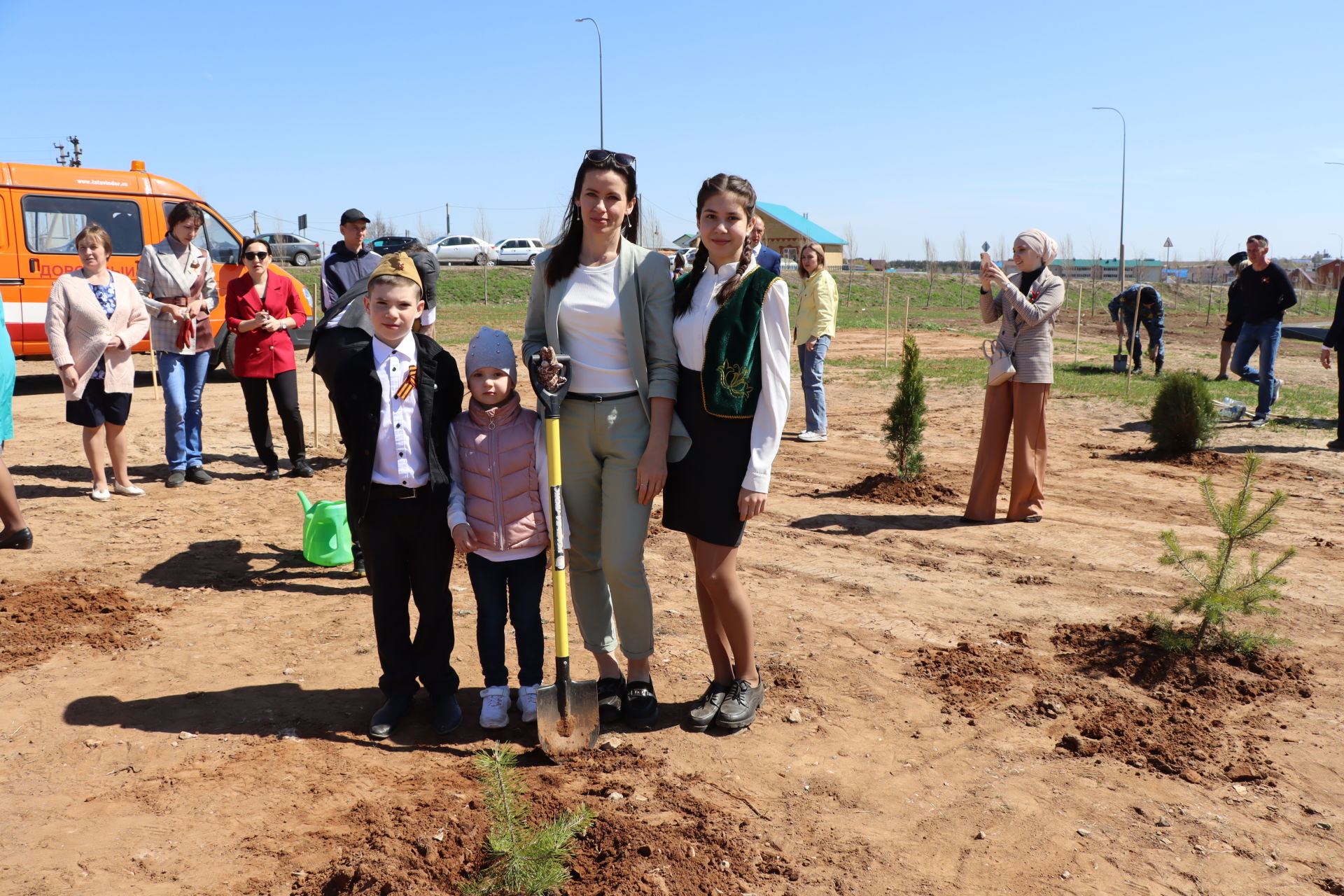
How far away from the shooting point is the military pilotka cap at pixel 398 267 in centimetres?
351

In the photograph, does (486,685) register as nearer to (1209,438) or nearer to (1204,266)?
(1209,438)

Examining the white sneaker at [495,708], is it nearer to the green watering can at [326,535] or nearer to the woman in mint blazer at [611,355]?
the woman in mint blazer at [611,355]

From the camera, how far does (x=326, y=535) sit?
565 cm

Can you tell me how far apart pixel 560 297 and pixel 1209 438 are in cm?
787

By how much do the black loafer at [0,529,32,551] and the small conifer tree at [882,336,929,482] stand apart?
5948 millimetres

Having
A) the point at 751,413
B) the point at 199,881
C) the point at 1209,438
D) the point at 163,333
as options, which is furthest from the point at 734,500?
the point at 1209,438

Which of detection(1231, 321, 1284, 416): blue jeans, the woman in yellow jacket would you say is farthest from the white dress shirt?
detection(1231, 321, 1284, 416): blue jeans

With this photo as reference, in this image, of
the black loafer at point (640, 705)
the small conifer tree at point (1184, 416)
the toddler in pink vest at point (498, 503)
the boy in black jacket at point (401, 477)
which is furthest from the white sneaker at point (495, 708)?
the small conifer tree at point (1184, 416)

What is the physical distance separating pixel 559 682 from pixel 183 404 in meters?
5.48

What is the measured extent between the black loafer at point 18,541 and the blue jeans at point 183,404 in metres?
1.67

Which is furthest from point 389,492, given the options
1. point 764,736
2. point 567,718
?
point 764,736

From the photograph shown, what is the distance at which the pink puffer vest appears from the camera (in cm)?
359

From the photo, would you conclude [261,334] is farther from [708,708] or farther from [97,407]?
[708,708]

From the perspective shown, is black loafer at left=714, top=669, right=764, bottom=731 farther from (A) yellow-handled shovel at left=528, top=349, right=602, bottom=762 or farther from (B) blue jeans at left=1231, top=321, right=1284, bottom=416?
(B) blue jeans at left=1231, top=321, right=1284, bottom=416
